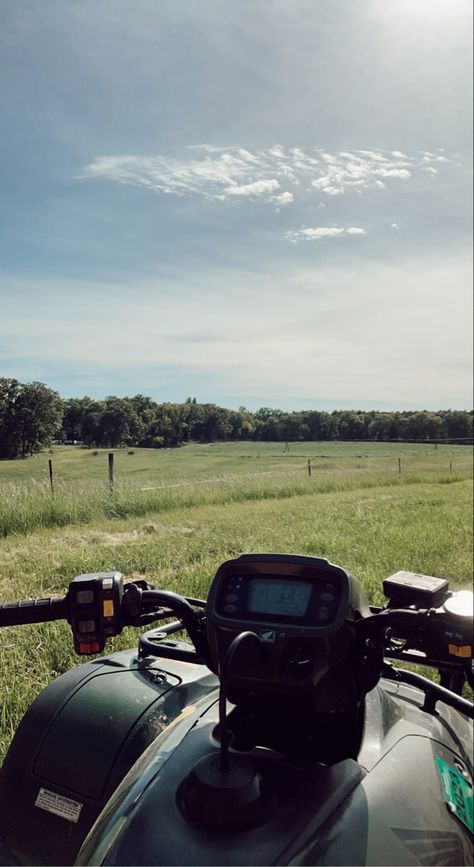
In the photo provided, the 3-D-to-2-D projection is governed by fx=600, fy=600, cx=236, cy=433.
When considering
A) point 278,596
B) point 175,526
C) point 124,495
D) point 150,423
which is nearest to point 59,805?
point 278,596

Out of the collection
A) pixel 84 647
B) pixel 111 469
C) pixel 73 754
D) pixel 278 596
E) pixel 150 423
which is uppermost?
pixel 150 423

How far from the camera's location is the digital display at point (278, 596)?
1061 millimetres

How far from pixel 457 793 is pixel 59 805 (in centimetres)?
87

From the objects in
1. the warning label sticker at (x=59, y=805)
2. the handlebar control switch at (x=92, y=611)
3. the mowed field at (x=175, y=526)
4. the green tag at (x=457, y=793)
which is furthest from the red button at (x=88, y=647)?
Answer: the mowed field at (x=175, y=526)

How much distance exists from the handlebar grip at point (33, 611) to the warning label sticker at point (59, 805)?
468 mm

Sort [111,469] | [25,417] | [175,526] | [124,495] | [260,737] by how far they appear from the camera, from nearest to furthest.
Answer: [260,737]
[25,417]
[111,469]
[124,495]
[175,526]

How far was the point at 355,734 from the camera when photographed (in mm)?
1082

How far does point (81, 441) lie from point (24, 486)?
0.36m

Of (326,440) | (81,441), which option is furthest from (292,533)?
(81,441)

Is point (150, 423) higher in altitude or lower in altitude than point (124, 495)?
higher

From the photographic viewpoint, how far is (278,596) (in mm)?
1082

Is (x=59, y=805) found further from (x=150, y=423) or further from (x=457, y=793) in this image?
(x=150, y=423)

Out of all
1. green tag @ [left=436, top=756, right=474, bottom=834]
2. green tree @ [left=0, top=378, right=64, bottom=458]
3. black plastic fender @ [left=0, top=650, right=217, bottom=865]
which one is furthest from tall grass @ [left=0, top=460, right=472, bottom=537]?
green tag @ [left=436, top=756, right=474, bottom=834]

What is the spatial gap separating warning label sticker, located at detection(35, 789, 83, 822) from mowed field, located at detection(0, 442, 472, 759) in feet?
3.96
